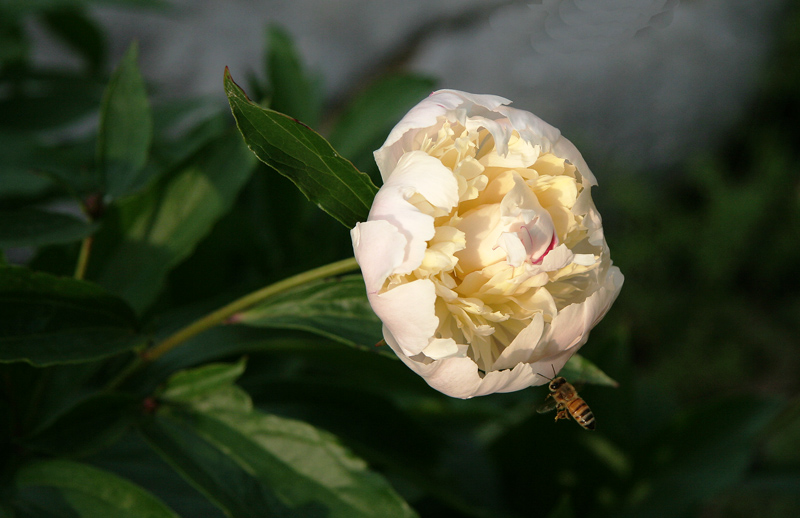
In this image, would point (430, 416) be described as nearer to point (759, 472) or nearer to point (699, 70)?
point (759, 472)

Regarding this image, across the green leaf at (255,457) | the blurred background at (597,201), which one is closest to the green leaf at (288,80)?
the blurred background at (597,201)

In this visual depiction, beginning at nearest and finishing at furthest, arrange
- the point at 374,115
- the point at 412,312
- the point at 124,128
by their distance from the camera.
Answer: the point at 412,312, the point at 124,128, the point at 374,115

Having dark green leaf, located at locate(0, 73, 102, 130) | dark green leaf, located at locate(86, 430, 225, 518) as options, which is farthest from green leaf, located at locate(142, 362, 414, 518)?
dark green leaf, located at locate(0, 73, 102, 130)

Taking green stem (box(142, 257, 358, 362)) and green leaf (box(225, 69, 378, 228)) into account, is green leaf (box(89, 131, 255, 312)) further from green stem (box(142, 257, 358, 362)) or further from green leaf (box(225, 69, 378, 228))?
green leaf (box(225, 69, 378, 228))

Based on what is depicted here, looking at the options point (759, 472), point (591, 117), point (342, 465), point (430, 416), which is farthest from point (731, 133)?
point (342, 465)

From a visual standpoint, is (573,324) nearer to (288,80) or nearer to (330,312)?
(330,312)

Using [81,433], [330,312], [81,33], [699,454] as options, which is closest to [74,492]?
[81,433]

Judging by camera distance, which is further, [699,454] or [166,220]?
[699,454]

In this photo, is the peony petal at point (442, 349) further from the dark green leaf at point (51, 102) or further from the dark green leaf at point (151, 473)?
the dark green leaf at point (51, 102)
